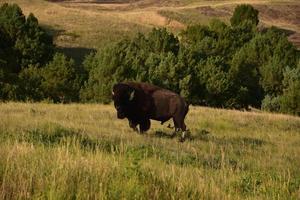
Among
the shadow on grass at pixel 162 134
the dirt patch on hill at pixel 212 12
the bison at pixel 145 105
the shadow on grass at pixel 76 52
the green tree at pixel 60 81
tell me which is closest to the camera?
the bison at pixel 145 105

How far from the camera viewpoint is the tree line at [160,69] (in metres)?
37.7

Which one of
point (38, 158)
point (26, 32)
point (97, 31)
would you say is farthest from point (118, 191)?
point (97, 31)

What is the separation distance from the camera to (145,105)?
16.4 m

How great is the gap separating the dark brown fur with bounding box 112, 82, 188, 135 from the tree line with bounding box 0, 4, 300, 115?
16053 millimetres

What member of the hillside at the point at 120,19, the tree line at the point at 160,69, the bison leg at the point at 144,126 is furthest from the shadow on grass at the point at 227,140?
the hillside at the point at 120,19

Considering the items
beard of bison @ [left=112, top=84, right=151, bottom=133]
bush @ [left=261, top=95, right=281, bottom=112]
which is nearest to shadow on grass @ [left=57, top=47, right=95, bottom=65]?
bush @ [left=261, top=95, right=281, bottom=112]

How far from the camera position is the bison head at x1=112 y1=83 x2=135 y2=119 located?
1583 centimetres

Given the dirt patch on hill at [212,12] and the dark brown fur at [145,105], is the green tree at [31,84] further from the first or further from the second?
the dirt patch on hill at [212,12]

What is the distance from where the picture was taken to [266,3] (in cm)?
10694

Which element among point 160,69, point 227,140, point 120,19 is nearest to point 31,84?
point 160,69

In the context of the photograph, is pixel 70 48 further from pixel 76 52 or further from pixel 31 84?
pixel 31 84

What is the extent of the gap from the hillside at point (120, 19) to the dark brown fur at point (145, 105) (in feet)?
144

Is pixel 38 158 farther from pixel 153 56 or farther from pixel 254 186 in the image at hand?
pixel 153 56

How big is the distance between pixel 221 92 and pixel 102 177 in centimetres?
3756
